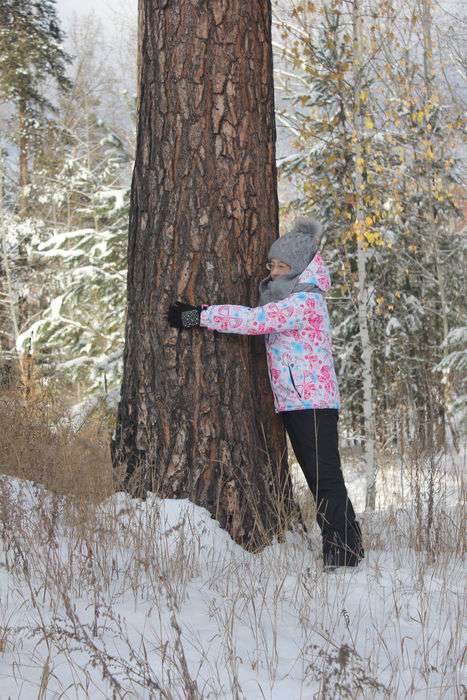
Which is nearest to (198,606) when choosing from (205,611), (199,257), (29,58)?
(205,611)

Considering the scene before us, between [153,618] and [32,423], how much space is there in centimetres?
277

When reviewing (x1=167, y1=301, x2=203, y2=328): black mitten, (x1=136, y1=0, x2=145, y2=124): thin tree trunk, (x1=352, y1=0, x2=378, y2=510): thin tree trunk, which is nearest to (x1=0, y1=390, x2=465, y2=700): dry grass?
(x1=167, y1=301, x2=203, y2=328): black mitten

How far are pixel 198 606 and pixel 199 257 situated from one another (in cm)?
172

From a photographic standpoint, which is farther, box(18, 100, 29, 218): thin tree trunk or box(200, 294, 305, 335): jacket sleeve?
box(18, 100, 29, 218): thin tree trunk

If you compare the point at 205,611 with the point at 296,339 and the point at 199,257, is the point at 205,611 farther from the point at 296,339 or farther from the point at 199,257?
the point at 199,257

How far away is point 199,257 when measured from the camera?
12.3 ft

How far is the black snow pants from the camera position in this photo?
12.0ft

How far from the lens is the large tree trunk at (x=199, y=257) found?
3.72 meters

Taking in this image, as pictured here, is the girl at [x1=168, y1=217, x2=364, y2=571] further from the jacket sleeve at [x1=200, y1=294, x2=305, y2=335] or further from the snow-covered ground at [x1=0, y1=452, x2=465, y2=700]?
the snow-covered ground at [x1=0, y1=452, x2=465, y2=700]

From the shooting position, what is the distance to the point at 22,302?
746 inches

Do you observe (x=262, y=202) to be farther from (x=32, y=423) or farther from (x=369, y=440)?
(x=369, y=440)

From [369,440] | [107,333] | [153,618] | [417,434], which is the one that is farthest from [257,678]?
[107,333]

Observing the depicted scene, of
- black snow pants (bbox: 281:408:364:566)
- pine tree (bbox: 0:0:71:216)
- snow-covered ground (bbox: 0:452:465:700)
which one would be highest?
pine tree (bbox: 0:0:71:216)

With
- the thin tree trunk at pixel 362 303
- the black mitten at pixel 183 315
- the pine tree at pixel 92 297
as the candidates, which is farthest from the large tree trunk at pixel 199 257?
the pine tree at pixel 92 297
